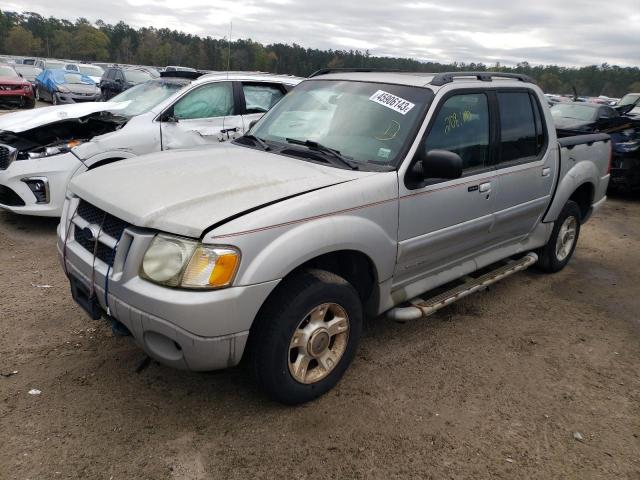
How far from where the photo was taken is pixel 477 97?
3.82 m

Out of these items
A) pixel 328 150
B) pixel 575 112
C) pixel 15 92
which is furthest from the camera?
pixel 15 92

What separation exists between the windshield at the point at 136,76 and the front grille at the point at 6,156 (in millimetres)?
11582

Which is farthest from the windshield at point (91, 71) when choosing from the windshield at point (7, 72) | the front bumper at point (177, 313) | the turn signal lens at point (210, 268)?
the turn signal lens at point (210, 268)

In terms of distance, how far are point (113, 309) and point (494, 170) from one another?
286 cm

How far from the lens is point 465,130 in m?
3.68

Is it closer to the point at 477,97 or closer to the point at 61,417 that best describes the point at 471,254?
the point at 477,97

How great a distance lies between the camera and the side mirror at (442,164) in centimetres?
301

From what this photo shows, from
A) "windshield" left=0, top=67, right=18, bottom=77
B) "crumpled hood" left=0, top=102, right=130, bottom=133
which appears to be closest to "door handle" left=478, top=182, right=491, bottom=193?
"crumpled hood" left=0, top=102, right=130, bottom=133

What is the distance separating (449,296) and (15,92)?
18.6 meters

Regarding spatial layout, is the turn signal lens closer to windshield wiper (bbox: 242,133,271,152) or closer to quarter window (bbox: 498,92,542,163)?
windshield wiper (bbox: 242,133,271,152)

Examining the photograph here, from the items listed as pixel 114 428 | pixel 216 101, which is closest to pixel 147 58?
pixel 216 101

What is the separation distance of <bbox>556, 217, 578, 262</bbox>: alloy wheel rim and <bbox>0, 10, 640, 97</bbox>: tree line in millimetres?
31828

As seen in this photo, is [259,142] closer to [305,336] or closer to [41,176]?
[305,336]

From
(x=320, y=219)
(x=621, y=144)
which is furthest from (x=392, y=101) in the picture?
(x=621, y=144)
